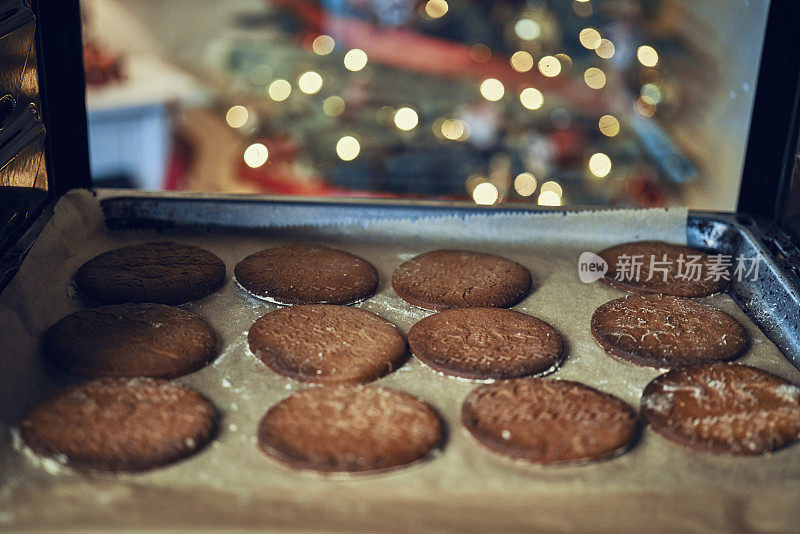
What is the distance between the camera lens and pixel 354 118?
3.04 meters

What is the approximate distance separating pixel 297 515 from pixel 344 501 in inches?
2.2

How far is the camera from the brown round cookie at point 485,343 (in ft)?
3.69

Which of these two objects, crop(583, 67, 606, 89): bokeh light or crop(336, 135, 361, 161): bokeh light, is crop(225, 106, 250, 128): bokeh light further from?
crop(583, 67, 606, 89): bokeh light

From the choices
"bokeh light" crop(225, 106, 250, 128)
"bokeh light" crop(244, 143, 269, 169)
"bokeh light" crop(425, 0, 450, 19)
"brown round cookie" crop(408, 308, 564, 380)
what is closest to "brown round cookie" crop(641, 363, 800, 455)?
"brown round cookie" crop(408, 308, 564, 380)

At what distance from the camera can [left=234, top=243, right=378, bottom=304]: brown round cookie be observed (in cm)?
134

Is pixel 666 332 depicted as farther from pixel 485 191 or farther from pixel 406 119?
pixel 406 119

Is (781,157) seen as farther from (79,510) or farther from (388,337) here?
(79,510)

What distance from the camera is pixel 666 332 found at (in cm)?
123

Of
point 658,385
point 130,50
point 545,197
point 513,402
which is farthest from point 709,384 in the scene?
point 130,50

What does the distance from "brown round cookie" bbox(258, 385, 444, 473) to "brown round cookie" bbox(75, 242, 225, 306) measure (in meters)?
0.40

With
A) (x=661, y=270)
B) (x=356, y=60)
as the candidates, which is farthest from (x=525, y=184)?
(x=661, y=270)

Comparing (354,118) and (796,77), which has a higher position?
(796,77)

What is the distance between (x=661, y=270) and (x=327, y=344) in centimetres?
70

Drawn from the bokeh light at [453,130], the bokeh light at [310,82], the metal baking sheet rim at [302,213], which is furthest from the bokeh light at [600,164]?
the metal baking sheet rim at [302,213]
